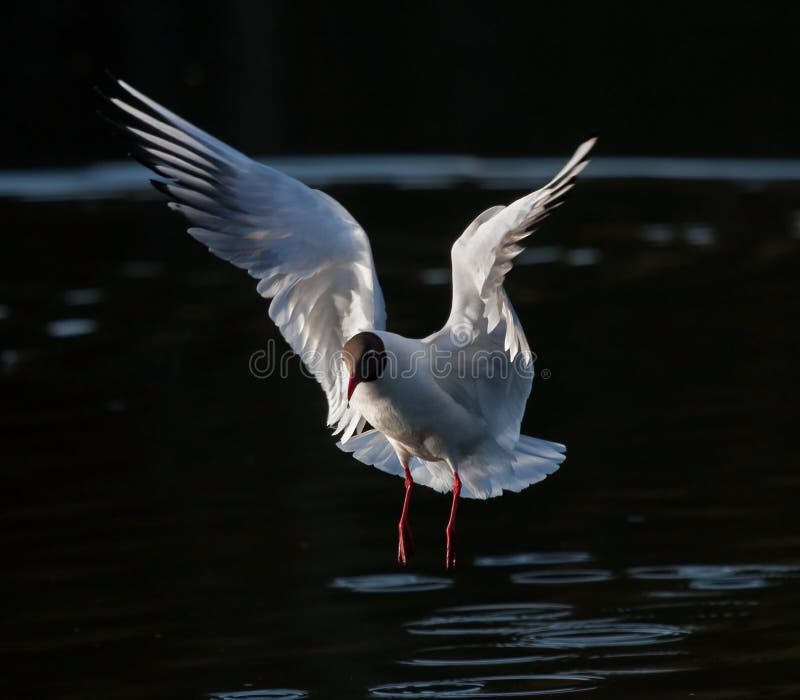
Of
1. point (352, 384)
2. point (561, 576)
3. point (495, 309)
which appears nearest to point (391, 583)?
point (561, 576)

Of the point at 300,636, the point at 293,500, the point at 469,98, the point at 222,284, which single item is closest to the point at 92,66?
the point at 469,98

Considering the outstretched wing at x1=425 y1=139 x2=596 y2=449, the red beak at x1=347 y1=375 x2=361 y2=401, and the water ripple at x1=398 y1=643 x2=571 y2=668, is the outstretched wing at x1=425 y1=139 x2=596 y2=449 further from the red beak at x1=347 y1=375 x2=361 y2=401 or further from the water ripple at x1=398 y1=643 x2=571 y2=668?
the water ripple at x1=398 y1=643 x2=571 y2=668

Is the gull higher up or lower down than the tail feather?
higher up

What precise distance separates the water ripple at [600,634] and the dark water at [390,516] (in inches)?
0.6

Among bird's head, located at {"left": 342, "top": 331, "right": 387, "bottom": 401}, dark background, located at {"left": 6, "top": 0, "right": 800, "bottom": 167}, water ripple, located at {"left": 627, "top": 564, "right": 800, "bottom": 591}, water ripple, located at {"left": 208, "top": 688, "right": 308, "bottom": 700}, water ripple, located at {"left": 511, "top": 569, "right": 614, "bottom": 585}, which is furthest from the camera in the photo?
dark background, located at {"left": 6, "top": 0, "right": 800, "bottom": 167}

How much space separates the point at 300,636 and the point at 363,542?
4.25 feet

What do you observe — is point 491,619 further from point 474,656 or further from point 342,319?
point 342,319

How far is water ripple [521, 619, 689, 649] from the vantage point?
6.94 metres

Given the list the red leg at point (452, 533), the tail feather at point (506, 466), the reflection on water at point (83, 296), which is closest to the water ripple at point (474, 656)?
the red leg at point (452, 533)

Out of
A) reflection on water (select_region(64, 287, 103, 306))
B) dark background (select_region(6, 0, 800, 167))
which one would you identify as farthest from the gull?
dark background (select_region(6, 0, 800, 167))

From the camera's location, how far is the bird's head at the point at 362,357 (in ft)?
21.5

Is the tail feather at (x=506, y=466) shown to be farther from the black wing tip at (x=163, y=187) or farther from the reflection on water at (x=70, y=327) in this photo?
the reflection on water at (x=70, y=327)

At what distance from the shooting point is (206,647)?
7.00m

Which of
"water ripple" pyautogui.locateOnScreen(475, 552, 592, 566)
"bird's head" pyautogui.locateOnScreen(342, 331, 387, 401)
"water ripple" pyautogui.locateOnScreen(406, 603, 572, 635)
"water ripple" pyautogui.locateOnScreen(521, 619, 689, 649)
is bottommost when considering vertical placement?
"water ripple" pyautogui.locateOnScreen(521, 619, 689, 649)
